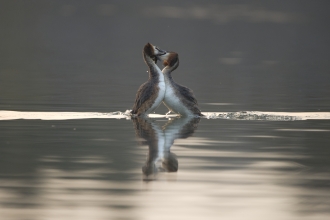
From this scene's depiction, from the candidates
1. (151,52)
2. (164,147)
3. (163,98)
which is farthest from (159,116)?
(164,147)

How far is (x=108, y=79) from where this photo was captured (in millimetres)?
30750

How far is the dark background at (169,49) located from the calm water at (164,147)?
0.10 m

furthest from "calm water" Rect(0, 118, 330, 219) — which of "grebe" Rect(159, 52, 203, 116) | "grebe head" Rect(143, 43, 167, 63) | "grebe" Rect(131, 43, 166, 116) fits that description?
"grebe head" Rect(143, 43, 167, 63)

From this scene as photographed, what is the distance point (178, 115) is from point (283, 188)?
8.16 metres

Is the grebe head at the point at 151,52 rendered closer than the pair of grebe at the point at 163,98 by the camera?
No

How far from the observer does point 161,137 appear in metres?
14.5

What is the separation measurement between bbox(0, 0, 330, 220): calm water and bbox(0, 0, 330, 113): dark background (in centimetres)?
10

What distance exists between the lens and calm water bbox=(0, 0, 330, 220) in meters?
9.56

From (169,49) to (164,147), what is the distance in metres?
38.1

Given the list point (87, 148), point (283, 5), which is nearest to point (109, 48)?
point (283, 5)

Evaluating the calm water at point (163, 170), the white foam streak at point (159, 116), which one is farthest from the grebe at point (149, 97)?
the calm water at point (163, 170)

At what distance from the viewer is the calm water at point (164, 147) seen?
9562mm

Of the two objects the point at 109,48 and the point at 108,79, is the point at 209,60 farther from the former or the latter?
the point at 108,79

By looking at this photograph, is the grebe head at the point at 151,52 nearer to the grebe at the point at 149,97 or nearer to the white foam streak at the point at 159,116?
the grebe at the point at 149,97
